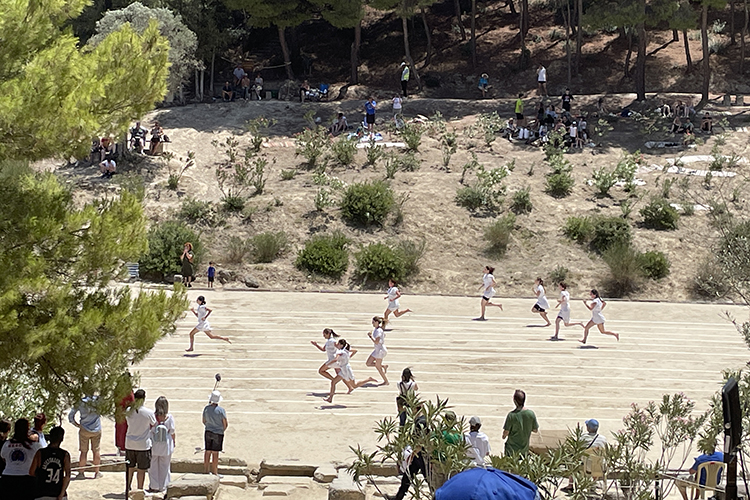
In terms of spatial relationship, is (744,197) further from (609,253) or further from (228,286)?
(228,286)

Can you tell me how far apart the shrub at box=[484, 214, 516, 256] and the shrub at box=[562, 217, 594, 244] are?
1998mm

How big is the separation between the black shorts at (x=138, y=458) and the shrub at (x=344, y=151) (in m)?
23.6

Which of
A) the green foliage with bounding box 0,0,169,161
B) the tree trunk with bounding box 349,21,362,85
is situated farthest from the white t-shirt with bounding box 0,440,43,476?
the tree trunk with bounding box 349,21,362,85

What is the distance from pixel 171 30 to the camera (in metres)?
38.8

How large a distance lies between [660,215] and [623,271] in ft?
12.9

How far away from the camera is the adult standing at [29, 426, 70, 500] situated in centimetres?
958

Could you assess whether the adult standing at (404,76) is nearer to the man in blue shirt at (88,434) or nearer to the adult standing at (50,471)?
the man in blue shirt at (88,434)

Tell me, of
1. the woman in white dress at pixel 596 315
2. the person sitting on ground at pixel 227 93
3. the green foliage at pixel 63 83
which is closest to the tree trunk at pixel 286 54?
the person sitting on ground at pixel 227 93

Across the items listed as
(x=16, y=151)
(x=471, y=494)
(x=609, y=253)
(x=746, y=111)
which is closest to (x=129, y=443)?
(x=16, y=151)

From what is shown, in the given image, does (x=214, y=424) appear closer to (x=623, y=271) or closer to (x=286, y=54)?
(x=623, y=271)

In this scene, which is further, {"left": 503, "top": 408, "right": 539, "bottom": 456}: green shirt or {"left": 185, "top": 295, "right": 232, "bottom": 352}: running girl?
{"left": 185, "top": 295, "right": 232, "bottom": 352}: running girl

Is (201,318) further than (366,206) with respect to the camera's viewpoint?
No

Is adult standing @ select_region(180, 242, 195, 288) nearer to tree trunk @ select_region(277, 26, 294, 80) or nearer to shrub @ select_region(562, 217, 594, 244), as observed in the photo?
shrub @ select_region(562, 217, 594, 244)

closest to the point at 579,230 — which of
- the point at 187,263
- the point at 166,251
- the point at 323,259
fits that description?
the point at 323,259
